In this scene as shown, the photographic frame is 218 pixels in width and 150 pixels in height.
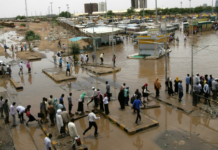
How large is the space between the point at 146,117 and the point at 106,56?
18.6 metres

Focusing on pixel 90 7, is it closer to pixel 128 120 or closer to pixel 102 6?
pixel 102 6

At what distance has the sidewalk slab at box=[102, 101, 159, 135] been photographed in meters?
9.26

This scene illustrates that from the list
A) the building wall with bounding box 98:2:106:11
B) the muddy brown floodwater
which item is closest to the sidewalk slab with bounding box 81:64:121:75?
the muddy brown floodwater

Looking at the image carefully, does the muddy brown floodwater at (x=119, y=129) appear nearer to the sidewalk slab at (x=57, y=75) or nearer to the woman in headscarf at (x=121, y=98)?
the sidewalk slab at (x=57, y=75)

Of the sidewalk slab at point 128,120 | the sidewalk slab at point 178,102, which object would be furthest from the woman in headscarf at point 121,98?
the sidewalk slab at point 178,102

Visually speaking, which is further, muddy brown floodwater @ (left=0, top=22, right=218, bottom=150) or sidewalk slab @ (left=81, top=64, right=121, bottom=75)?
sidewalk slab @ (left=81, top=64, right=121, bottom=75)

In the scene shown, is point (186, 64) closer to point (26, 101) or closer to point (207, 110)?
point (207, 110)

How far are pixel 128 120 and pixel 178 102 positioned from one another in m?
3.73

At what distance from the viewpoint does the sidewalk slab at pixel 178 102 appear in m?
11.3

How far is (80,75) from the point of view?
786 inches

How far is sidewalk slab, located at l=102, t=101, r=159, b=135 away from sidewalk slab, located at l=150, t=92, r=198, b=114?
89.1 inches

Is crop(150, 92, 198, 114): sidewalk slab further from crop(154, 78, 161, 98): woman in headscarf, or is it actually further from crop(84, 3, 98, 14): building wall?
crop(84, 3, 98, 14): building wall

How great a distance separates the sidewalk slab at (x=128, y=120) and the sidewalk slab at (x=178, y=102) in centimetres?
226

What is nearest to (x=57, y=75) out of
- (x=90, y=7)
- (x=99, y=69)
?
(x=99, y=69)
